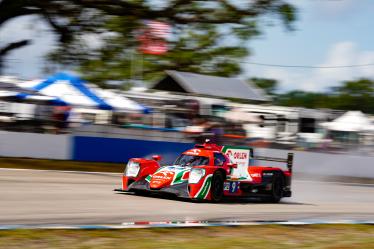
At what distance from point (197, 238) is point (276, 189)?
5.77m

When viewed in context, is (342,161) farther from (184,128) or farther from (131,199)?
(131,199)

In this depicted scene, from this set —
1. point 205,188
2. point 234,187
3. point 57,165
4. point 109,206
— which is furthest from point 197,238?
point 57,165

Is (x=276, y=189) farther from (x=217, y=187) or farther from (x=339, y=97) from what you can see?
(x=339, y=97)

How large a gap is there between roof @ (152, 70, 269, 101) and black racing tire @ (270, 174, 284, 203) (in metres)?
12.3

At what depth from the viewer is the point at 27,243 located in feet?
21.7

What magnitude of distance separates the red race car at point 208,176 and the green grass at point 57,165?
5.20 meters

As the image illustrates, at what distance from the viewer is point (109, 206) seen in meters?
10.1

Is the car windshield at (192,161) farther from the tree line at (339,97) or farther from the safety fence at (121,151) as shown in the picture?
the tree line at (339,97)

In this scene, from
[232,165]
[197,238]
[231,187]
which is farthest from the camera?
[232,165]

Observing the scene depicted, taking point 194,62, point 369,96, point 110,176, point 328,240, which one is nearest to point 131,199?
point 328,240

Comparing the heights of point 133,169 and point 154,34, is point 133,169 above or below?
below

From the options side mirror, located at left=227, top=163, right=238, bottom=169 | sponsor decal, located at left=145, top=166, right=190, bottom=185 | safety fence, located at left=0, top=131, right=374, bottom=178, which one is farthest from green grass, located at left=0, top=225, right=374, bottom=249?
safety fence, located at left=0, top=131, right=374, bottom=178

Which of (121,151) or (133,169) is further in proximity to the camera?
(121,151)

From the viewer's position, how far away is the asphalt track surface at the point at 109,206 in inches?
347
